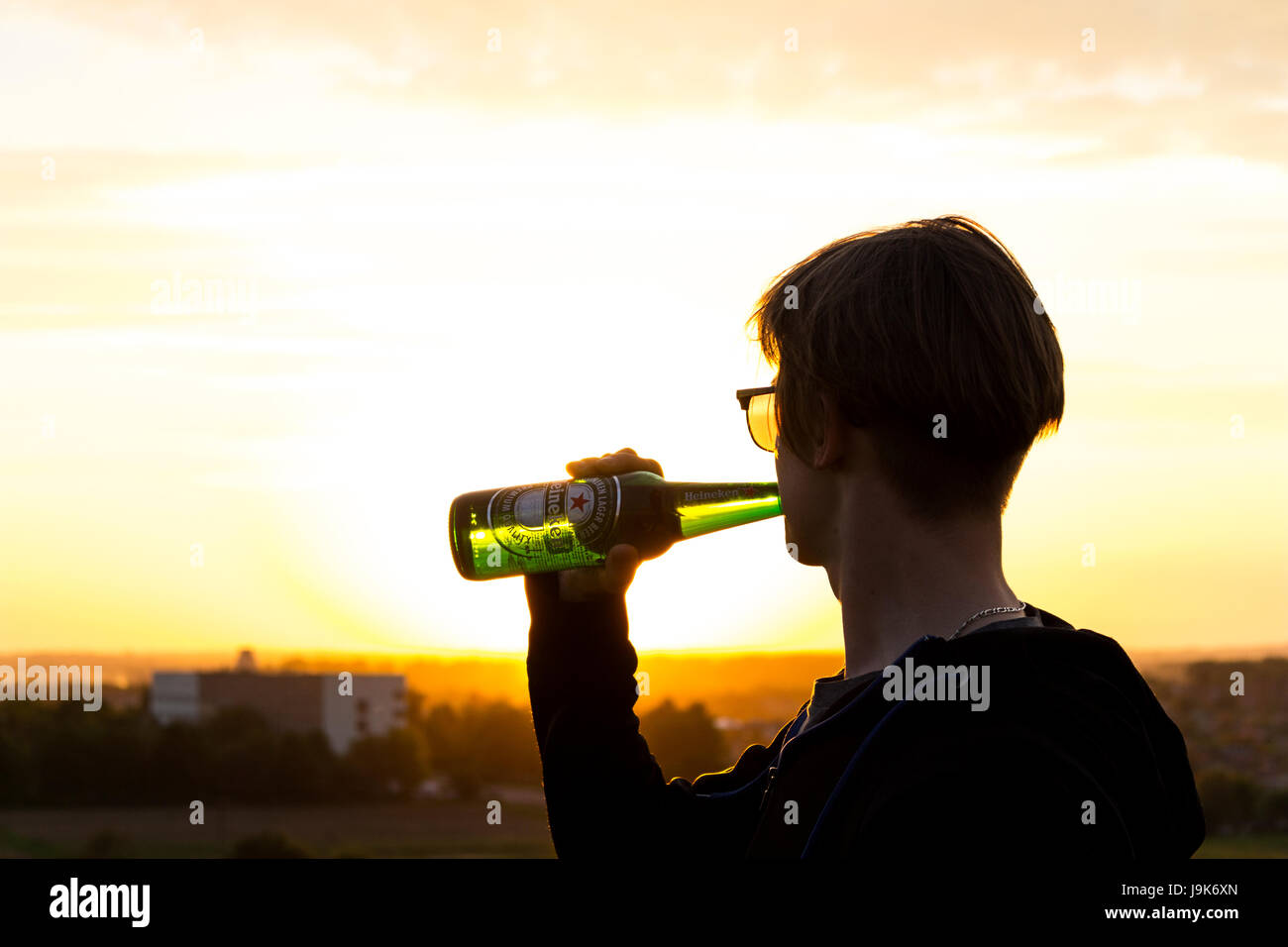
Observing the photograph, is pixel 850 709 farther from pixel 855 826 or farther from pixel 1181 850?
pixel 1181 850

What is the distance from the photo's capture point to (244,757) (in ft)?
227

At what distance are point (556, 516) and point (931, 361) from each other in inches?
44.6

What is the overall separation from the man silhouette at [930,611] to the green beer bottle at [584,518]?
0.65 m

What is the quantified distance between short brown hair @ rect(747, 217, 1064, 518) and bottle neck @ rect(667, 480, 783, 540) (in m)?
1.20

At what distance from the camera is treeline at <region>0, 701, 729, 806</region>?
5478cm

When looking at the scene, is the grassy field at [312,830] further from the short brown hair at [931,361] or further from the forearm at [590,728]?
the short brown hair at [931,361]

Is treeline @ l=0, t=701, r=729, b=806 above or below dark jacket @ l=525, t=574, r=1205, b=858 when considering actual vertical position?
below

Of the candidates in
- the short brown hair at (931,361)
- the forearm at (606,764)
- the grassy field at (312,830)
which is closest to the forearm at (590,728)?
the forearm at (606,764)

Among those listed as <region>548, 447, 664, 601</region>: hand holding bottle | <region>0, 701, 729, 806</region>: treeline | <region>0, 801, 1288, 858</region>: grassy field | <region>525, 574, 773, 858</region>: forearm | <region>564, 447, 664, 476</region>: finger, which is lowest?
<region>0, 801, 1288, 858</region>: grassy field

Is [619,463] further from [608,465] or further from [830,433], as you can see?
[830,433]

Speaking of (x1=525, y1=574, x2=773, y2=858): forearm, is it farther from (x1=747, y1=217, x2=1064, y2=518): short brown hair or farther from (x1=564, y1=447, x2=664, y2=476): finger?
(x1=747, y1=217, x2=1064, y2=518): short brown hair

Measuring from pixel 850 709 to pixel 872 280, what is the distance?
1.92ft

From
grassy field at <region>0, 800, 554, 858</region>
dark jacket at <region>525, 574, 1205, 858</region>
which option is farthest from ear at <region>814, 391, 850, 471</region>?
grassy field at <region>0, 800, 554, 858</region>
